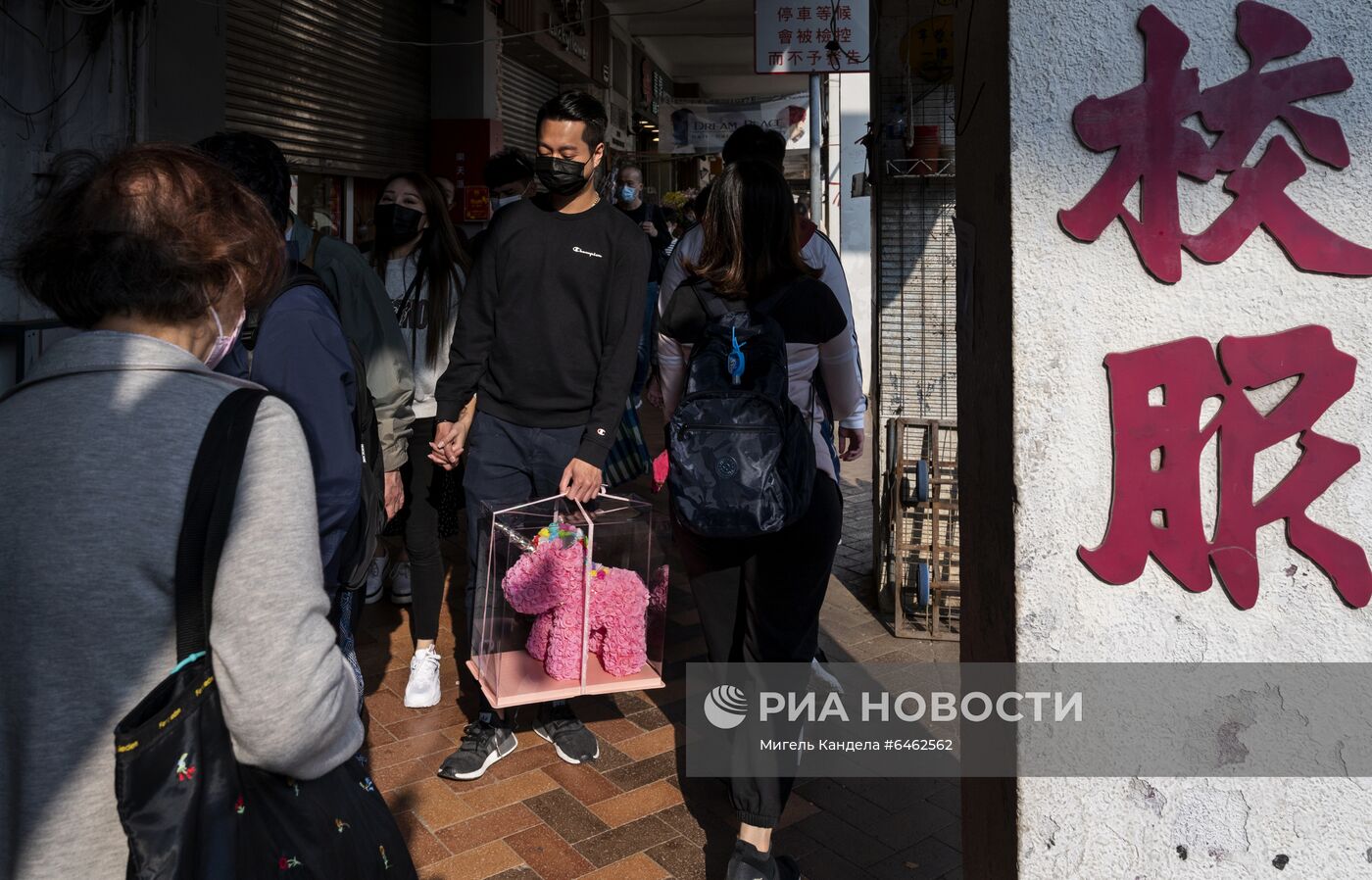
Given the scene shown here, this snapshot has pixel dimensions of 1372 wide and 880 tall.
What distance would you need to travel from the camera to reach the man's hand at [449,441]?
3514 millimetres

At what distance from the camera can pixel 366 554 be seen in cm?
250

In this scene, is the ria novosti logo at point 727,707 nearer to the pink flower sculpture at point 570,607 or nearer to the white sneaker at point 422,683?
the pink flower sculpture at point 570,607

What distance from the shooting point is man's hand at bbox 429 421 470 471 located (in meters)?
3.51

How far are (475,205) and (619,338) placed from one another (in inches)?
253

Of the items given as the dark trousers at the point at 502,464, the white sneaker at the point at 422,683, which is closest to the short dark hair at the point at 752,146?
the dark trousers at the point at 502,464

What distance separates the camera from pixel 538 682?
3.38 m

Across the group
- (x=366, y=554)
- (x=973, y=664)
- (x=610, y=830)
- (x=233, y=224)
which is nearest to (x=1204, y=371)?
(x=973, y=664)

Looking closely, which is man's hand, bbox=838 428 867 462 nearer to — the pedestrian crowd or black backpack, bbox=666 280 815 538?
the pedestrian crowd

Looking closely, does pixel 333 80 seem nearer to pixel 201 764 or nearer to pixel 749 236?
pixel 749 236

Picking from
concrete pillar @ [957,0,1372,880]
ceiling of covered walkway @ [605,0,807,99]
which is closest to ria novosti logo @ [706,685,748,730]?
concrete pillar @ [957,0,1372,880]

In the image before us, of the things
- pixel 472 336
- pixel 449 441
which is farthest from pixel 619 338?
pixel 449 441

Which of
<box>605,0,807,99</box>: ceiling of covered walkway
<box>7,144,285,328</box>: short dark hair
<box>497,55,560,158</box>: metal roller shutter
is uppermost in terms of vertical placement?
<box>605,0,807,99</box>: ceiling of covered walkway

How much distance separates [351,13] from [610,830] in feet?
22.8

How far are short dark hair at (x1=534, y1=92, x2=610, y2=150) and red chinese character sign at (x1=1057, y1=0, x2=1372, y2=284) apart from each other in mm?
1814
